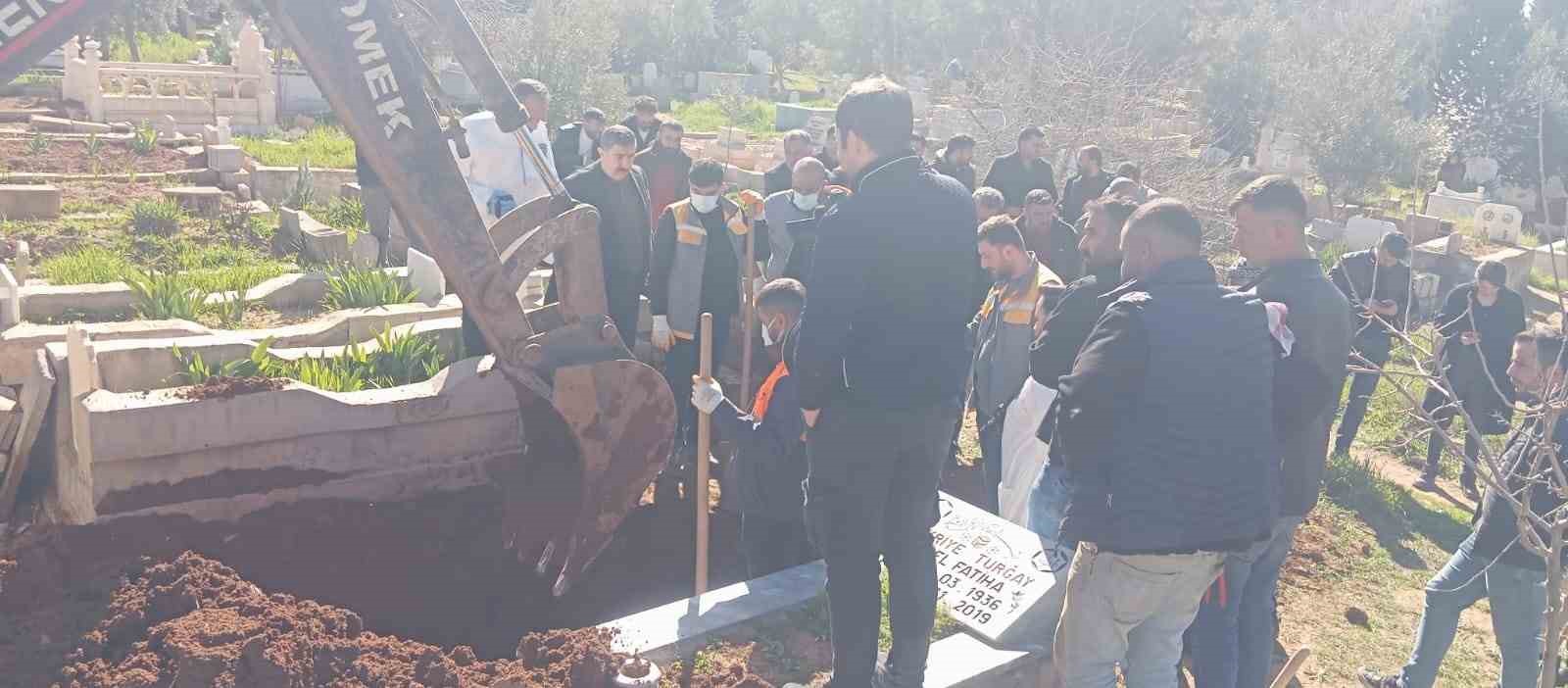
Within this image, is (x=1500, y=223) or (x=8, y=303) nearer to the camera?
(x=8, y=303)

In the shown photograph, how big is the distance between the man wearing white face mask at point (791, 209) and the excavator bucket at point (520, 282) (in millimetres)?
2501

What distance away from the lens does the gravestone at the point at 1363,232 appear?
17.4 meters

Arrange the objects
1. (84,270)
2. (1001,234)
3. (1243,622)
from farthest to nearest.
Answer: (84,270) < (1001,234) < (1243,622)

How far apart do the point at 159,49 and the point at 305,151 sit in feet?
49.8

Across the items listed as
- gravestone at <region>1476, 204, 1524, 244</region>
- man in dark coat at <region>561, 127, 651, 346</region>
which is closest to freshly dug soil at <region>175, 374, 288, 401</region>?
man in dark coat at <region>561, 127, 651, 346</region>

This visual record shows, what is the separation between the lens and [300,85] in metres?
22.8

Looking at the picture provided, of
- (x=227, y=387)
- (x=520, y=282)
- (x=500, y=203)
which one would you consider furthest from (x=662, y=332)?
(x=227, y=387)

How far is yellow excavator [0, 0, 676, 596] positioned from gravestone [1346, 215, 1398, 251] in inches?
610

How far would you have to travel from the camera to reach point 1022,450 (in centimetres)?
527

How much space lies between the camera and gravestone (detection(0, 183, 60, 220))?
10.6 meters

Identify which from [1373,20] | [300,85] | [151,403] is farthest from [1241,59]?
[151,403]

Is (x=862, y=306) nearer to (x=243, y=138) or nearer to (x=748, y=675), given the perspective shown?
(x=748, y=675)

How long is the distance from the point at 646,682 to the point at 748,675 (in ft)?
1.99

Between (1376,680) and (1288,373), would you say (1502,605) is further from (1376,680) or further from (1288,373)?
(1288,373)
